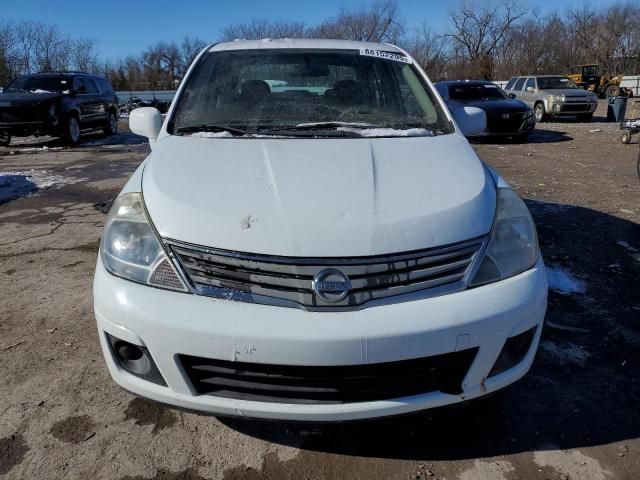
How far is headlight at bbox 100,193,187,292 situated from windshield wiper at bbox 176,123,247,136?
0.74 m

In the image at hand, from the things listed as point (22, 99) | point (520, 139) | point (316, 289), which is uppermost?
point (22, 99)

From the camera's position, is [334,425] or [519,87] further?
[519,87]

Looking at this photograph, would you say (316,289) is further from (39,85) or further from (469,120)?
(39,85)

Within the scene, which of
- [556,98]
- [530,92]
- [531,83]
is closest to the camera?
[556,98]

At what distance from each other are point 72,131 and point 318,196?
12770 millimetres

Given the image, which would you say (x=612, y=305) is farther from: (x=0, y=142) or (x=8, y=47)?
(x=8, y=47)

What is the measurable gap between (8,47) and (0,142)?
31.8m

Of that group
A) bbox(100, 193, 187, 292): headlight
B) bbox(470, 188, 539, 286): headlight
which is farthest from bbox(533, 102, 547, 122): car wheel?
bbox(100, 193, 187, 292): headlight

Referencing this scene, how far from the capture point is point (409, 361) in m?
1.79

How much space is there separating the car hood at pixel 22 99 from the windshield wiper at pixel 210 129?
10.9 metres

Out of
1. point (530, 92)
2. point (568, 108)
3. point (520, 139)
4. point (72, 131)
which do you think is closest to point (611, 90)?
point (530, 92)

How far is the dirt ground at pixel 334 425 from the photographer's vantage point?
207 cm

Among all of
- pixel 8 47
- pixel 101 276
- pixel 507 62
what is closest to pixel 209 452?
pixel 101 276

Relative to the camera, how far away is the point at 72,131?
1294 centimetres
